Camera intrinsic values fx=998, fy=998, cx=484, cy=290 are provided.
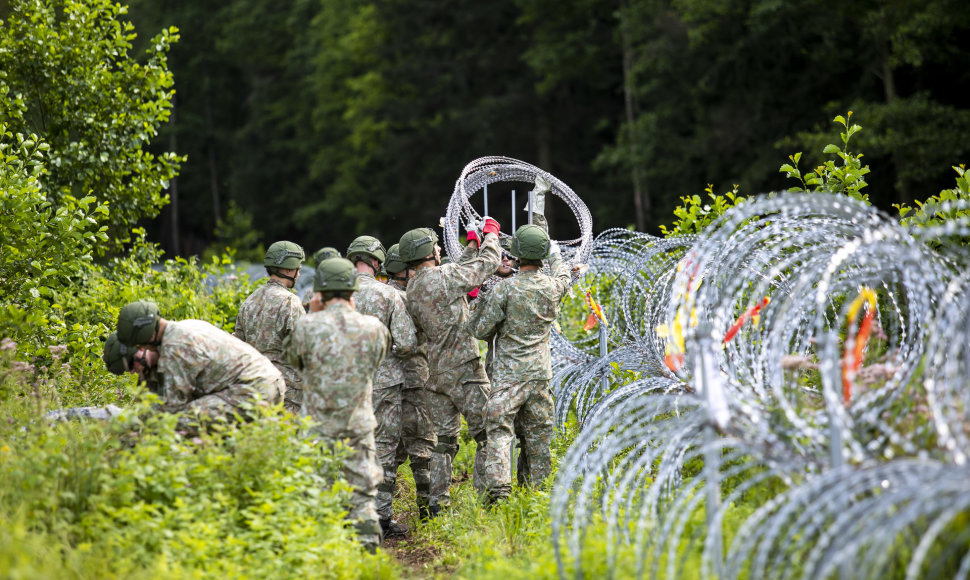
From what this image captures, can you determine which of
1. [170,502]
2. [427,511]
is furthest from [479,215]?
[170,502]

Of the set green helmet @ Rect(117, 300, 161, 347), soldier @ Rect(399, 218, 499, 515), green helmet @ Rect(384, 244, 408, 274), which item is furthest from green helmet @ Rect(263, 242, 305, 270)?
green helmet @ Rect(117, 300, 161, 347)

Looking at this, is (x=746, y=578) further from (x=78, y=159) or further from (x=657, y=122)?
(x=657, y=122)

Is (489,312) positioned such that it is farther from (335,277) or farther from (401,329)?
(335,277)

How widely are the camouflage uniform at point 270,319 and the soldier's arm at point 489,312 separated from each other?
56.8 inches

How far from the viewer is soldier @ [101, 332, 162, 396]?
6.65m

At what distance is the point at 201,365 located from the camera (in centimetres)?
655

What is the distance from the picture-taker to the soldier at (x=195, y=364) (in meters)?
6.45

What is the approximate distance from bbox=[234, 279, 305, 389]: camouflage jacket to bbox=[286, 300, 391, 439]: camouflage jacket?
1557 millimetres

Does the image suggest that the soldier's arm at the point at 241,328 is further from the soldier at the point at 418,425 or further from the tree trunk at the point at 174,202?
the tree trunk at the point at 174,202

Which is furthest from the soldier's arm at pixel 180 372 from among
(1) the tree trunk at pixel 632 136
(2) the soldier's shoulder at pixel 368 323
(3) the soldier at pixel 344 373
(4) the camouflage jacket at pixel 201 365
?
(1) the tree trunk at pixel 632 136

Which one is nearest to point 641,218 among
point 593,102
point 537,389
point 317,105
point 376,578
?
point 593,102

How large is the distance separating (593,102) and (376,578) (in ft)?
92.9

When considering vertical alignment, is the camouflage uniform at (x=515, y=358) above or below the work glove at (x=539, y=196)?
below

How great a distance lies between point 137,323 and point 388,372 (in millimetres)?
2195
